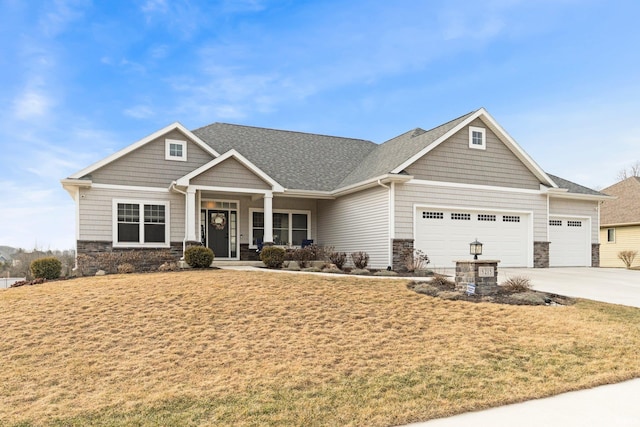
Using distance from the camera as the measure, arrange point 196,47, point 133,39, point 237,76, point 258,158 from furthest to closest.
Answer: point 258,158
point 237,76
point 196,47
point 133,39

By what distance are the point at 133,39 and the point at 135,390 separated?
13.2 metres

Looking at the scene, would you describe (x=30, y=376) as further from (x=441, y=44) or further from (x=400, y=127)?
(x=400, y=127)

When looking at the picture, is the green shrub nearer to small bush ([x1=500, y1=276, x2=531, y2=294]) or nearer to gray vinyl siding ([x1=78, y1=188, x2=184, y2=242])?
gray vinyl siding ([x1=78, y1=188, x2=184, y2=242])

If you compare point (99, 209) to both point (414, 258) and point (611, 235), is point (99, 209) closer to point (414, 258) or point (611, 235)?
point (414, 258)

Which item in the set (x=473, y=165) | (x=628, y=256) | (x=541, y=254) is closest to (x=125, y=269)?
(x=473, y=165)

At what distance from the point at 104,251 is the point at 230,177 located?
5184 mm

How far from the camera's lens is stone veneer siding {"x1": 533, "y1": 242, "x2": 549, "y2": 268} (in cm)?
1959

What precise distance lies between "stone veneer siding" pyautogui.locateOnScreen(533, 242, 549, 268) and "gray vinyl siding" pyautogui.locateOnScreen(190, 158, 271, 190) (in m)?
11.3

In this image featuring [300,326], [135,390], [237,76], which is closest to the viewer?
[135,390]

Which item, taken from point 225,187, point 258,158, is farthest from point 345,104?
point 225,187

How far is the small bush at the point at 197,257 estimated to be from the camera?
1558 cm

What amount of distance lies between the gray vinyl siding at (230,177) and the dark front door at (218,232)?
2388mm

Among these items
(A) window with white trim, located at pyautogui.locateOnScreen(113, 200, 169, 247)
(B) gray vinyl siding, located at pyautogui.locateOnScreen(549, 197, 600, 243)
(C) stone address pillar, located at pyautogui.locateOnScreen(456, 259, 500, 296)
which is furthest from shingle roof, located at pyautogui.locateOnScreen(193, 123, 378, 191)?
(C) stone address pillar, located at pyautogui.locateOnScreen(456, 259, 500, 296)

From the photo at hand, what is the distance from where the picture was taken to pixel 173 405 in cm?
526
